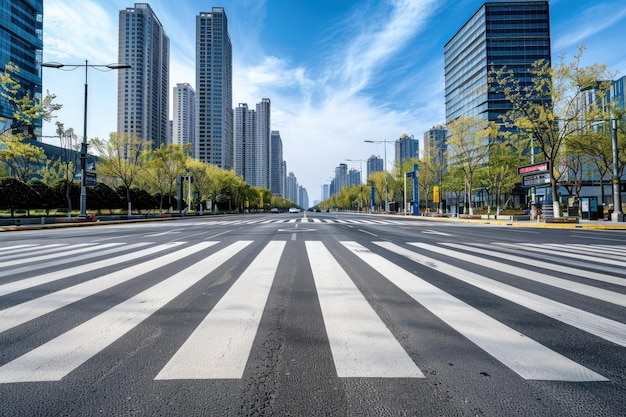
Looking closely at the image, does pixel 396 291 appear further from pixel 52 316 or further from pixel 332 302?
pixel 52 316

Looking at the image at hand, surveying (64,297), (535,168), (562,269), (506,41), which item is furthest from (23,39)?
(506,41)

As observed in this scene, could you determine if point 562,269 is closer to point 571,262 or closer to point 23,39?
point 571,262

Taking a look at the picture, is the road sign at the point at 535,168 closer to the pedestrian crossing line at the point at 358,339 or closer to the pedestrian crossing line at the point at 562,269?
the pedestrian crossing line at the point at 562,269

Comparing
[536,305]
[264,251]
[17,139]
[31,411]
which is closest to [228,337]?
[31,411]

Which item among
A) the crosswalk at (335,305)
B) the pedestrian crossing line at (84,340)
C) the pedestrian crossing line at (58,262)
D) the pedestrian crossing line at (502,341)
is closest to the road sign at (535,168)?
the crosswalk at (335,305)

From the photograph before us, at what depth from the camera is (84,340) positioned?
→ 8.30 feet

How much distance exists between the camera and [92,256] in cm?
689

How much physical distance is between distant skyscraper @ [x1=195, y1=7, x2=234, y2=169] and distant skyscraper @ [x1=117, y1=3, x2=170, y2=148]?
499 inches

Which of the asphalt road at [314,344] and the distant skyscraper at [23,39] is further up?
the distant skyscraper at [23,39]

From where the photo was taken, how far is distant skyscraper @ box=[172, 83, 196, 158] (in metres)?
124

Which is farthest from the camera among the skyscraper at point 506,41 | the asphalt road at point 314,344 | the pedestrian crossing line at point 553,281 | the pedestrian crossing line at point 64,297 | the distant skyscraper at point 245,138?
the distant skyscraper at point 245,138

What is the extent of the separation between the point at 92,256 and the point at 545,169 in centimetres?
2928

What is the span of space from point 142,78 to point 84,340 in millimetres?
A: 104945

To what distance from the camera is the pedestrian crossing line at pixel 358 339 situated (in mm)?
2025
